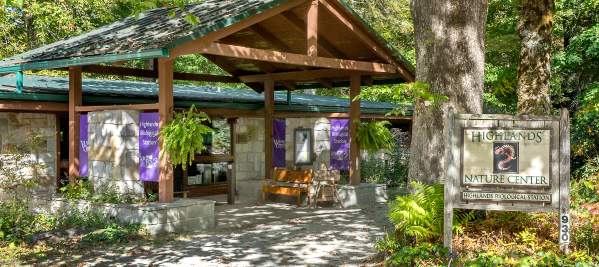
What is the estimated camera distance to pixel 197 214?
1098 centimetres

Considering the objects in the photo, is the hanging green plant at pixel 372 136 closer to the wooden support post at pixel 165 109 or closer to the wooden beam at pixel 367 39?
the wooden beam at pixel 367 39

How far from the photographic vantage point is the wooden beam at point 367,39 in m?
12.6

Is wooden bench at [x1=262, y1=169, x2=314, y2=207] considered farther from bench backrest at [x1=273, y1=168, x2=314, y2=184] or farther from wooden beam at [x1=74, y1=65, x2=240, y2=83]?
wooden beam at [x1=74, y1=65, x2=240, y2=83]

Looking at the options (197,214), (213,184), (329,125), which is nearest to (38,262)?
(197,214)

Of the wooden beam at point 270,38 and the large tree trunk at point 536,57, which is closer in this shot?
the large tree trunk at point 536,57

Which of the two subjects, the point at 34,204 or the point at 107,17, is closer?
the point at 34,204

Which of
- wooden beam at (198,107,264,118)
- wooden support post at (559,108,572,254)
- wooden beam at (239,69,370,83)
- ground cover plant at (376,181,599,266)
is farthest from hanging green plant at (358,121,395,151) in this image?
wooden support post at (559,108,572,254)

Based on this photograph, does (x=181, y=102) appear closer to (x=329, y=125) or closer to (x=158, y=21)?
(x=158, y=21)

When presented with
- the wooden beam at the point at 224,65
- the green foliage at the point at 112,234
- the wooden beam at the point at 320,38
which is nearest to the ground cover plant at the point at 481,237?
the green foliage at the point at 112,234

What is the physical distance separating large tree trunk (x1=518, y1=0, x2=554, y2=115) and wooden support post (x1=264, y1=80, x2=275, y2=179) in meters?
7.12

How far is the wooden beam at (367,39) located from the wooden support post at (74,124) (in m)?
5.48

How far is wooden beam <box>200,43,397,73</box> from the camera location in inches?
412

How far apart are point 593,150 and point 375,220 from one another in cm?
705

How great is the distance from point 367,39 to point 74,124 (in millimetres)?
6649
